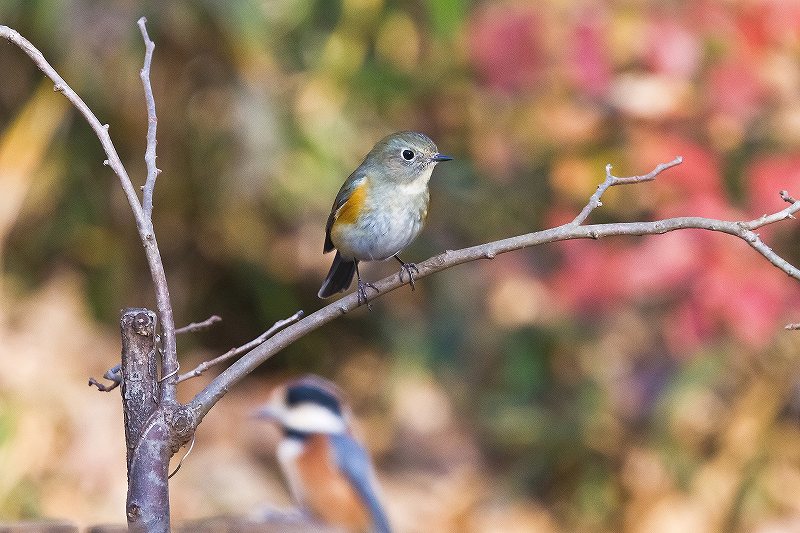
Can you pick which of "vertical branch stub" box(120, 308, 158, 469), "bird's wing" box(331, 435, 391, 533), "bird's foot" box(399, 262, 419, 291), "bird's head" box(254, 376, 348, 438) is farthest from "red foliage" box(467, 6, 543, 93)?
"vertical branch stub" box(120, 308, 158, 469)

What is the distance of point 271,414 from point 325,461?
346 millimetres

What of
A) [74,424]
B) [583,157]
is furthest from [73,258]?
[583,157]

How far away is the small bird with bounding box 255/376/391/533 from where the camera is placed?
4.18 m

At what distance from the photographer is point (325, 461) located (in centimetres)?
428

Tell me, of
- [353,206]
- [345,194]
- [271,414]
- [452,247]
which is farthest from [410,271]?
[452,247]

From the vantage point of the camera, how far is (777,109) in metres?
4.22

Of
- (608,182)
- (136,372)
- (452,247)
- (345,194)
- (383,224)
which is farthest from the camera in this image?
(452,247)

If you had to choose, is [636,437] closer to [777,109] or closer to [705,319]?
[705,319]

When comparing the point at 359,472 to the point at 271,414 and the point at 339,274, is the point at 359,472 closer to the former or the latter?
the point at 271,414

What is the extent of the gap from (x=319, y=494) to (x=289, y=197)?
1545 mm

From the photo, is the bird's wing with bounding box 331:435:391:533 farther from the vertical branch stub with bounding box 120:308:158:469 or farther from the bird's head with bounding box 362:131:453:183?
the vertical branch stub with bounding box 120:308:158:469

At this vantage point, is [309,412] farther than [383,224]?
Yes

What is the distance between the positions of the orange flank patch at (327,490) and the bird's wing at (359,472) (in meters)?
0.03

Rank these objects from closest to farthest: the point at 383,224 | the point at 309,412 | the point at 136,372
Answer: the point at 136,372
the point at 383,224
the point at 309,412
